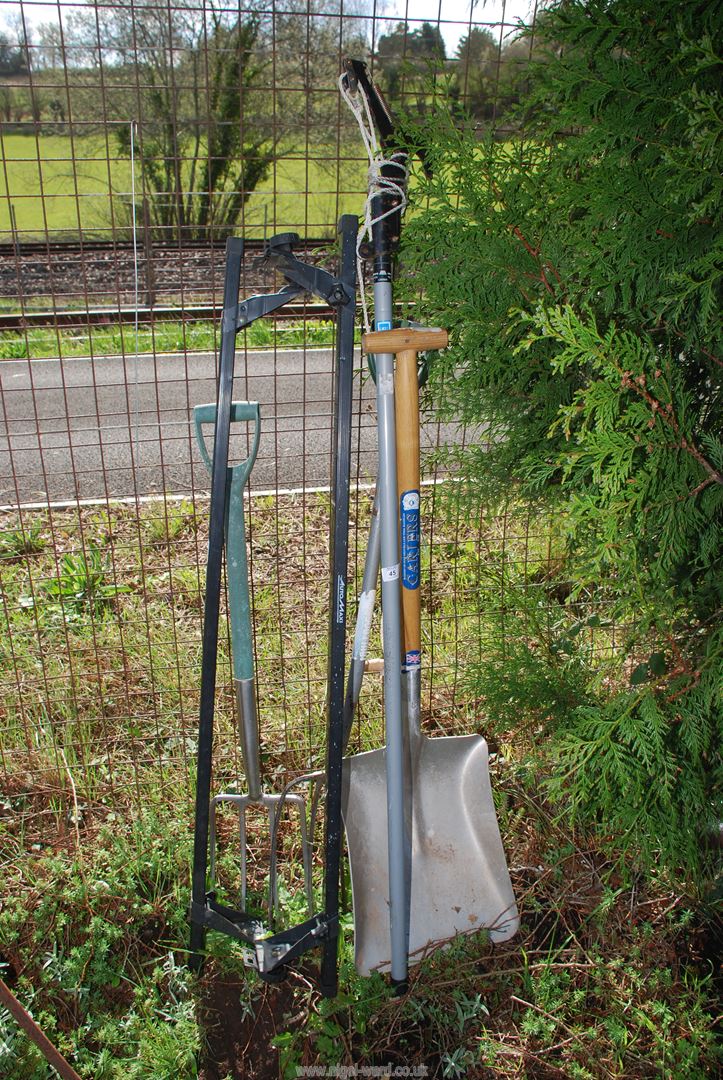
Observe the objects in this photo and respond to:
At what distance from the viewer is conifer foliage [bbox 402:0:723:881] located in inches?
56.6

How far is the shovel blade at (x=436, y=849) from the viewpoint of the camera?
207 cm

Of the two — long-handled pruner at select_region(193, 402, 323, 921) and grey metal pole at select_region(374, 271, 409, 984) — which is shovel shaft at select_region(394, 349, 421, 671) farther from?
long-handled pruner at select_region(193, 402, 323, 921)

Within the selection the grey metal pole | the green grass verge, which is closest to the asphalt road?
the green grass verge

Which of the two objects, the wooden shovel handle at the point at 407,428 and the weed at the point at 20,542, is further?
the weed at the point at 20,542

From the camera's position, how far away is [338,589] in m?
1.70

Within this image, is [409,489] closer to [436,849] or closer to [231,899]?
[436,849]

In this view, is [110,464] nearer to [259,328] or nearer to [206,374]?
[259,328]

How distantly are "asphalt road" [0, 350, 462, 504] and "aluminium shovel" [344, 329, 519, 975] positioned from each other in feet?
5.64

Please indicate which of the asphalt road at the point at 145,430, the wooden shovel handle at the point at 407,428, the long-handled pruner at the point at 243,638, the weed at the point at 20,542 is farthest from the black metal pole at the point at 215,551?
the weed at the point at 20,542

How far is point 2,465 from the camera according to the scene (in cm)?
527

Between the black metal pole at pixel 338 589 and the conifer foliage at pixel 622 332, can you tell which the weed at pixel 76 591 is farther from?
the conifer foliage at pixel 622 332

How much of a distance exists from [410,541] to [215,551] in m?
0.45

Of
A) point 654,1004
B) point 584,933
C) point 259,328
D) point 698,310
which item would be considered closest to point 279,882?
point 584,933

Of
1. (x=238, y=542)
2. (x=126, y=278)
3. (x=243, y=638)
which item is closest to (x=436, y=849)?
(x=243, y=638)
